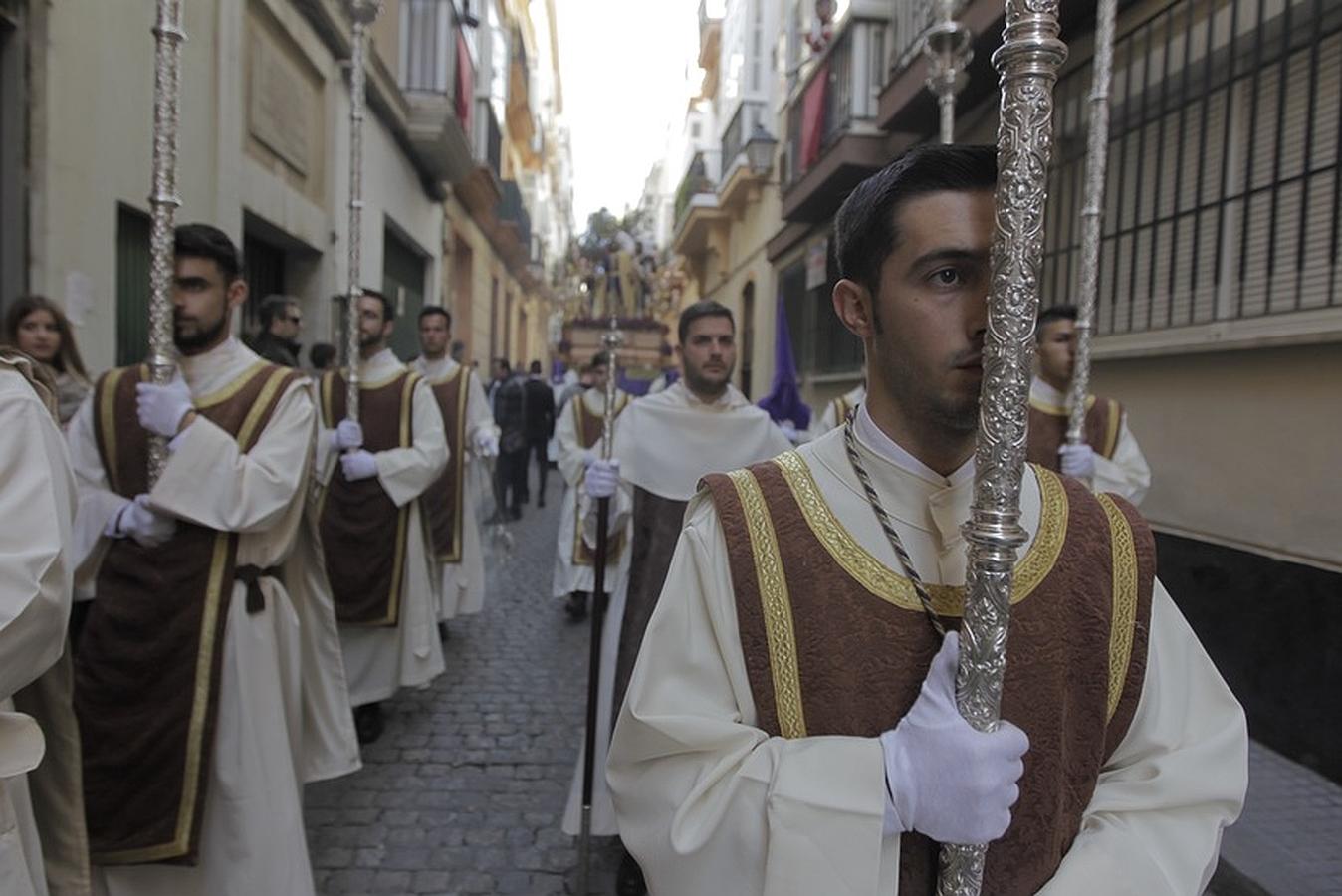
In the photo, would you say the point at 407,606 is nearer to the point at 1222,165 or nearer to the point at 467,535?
the point at 467,535

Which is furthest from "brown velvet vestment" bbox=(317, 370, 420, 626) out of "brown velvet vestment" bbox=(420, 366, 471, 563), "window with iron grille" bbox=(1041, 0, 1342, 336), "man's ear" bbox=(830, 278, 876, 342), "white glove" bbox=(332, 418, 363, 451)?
"window with iron grille" bbox=(1041, 0, 1342, 336)

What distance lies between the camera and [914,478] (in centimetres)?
145

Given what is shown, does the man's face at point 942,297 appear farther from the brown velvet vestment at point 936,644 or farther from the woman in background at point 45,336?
the woman in background at point 45,336

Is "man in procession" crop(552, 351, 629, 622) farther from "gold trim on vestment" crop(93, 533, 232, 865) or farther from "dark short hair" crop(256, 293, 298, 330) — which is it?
"gold trim on vestment" crop(93, 533, 232, 865)

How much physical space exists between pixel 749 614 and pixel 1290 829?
3.21 metres

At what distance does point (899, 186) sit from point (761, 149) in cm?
1546

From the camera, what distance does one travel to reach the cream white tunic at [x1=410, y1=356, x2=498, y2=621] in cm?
613

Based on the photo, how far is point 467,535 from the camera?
6.23 m

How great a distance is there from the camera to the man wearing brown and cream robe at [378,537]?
475 centimetres

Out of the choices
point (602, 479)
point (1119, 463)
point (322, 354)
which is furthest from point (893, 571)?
point (322, 354)

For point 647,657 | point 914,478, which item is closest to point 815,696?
point 647,657

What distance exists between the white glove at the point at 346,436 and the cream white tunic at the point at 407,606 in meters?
0.05

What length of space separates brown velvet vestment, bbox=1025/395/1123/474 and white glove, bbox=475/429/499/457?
3.17 m

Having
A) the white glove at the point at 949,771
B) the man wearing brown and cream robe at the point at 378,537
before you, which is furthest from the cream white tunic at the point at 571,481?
the white glove at the point at 949,771
